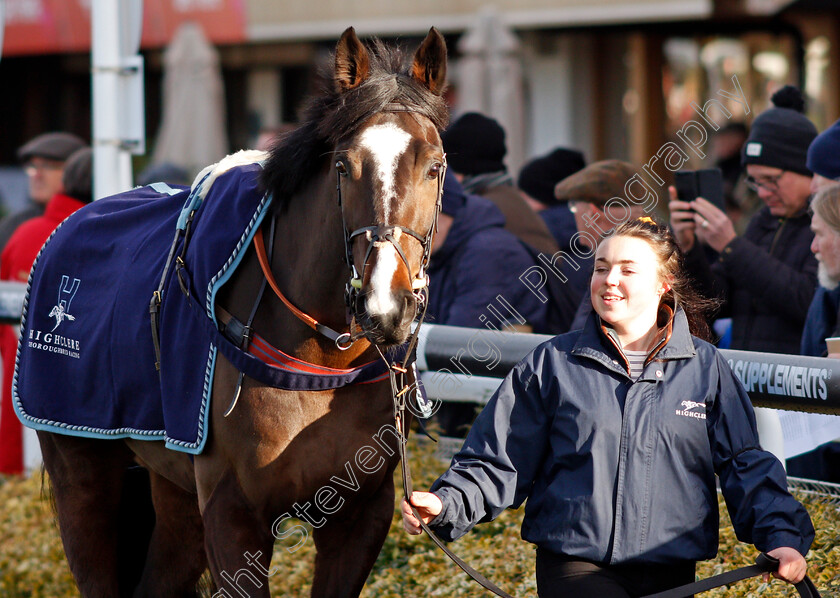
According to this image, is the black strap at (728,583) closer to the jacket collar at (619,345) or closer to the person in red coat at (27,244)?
the jacket collar at (619,345)

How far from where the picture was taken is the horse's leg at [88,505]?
13.1ft

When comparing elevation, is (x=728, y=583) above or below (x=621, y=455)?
below

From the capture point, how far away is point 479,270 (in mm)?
5133

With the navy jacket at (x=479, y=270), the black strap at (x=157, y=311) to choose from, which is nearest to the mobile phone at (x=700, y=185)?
the navy jacket at (x=479, y=270)

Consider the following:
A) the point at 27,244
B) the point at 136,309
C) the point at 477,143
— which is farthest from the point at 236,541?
the point at 27,244

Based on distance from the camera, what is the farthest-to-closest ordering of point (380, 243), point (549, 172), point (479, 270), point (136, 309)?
point (549, 172), point (479, 270), point (136, 309), point (380, 243)

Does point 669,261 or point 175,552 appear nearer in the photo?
point 669,261

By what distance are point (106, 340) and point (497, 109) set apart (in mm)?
8395

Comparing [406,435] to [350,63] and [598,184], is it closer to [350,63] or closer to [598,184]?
[350,63]

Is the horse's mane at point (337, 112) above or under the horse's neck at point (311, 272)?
above

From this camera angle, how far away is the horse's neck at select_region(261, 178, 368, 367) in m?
3.03

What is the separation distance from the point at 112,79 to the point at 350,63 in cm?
299

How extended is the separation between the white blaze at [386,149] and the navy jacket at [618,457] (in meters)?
0.60

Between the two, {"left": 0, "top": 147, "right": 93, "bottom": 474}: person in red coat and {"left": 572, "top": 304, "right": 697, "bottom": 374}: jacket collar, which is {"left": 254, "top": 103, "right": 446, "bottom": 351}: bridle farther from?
{"left": 0, "top": 147, "right": 93, "bottom": 474}: person in red coat
